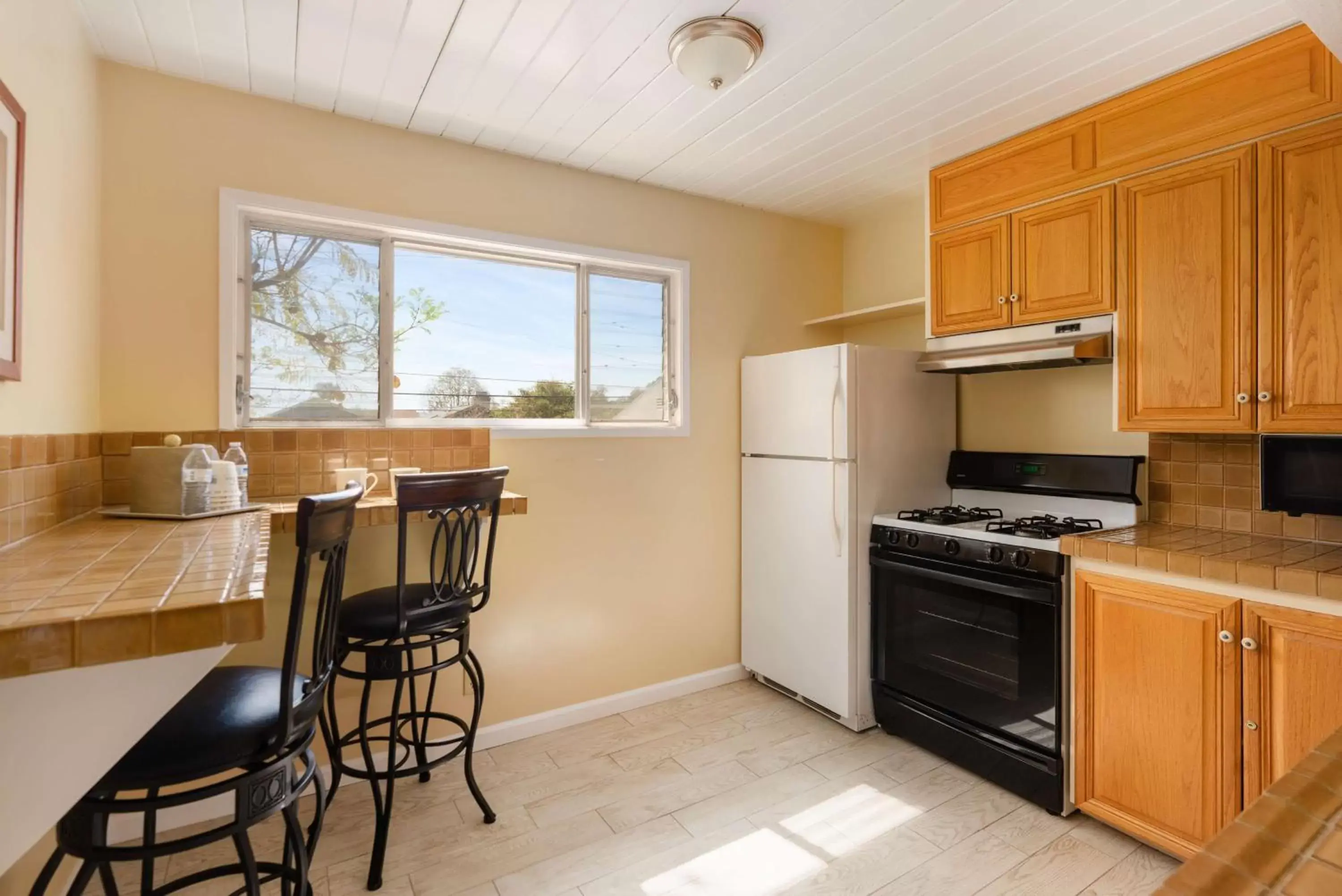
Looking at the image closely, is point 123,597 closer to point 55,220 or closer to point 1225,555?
point 55,220

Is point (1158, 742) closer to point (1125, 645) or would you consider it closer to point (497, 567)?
point (1125, 645)

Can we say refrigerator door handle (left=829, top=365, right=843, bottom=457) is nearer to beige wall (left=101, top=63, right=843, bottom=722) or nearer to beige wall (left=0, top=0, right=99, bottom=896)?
beige wall (left=101, top=63, right=843, bottom=722)

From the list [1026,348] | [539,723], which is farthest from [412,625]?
[1026,348]

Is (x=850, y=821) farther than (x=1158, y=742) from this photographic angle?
Yes

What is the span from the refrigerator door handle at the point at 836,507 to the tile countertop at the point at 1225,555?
0.85 m

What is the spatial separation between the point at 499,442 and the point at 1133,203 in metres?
2.45

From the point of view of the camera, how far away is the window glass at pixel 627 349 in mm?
3074

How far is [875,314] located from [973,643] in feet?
5.42

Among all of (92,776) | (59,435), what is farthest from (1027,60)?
(59,435)

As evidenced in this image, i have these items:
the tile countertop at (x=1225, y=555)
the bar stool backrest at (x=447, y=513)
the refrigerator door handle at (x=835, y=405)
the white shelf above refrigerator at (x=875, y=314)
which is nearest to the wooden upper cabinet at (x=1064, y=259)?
the white shelf above refrigerator at (x=875, y=314)

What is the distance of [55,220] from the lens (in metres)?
1.67

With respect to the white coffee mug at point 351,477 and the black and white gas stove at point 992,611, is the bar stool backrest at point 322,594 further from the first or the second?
the black and white gas stove at point 992,611

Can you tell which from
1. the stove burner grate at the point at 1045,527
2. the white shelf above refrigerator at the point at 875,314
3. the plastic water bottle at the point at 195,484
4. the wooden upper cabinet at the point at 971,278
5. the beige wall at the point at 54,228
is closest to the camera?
the beige wall at the point at 54,228

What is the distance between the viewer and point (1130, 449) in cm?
251
